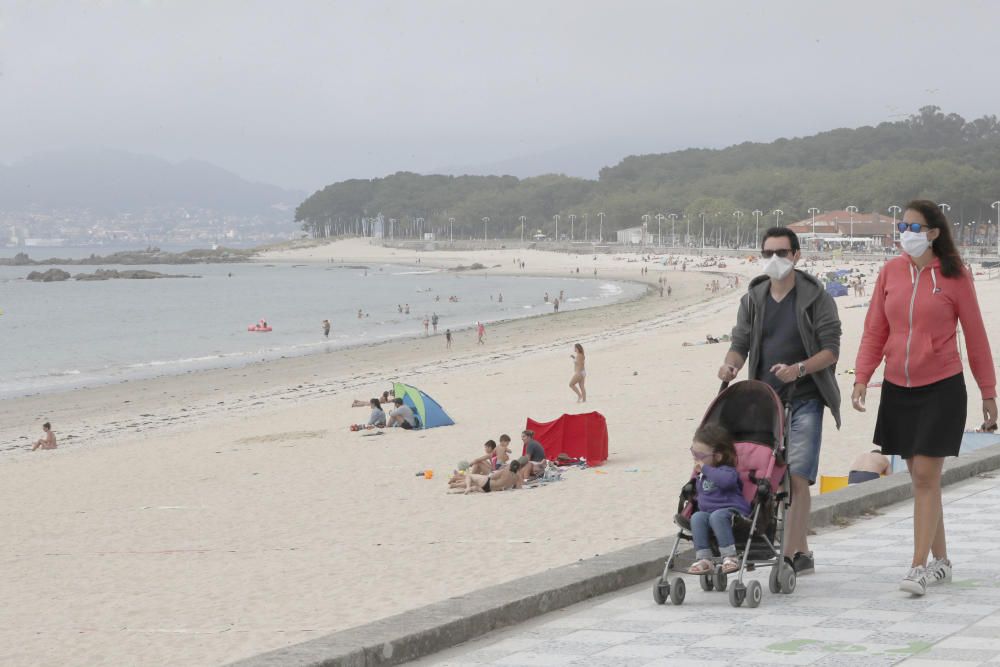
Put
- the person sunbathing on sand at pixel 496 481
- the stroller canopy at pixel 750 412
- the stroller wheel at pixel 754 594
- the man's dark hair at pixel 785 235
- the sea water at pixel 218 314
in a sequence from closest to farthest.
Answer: the stroller wheel at pixel 754 594 → the stroller canopy at pixel 750 412 → the man's dark hair at pixel 785 235 → the person sunbathing on sand at pixel 496 481 → the sea water at pixel 218 314

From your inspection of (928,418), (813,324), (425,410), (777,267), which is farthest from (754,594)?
(425,410)

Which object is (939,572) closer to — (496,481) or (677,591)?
(677,591)

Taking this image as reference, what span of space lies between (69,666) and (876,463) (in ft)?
19.9

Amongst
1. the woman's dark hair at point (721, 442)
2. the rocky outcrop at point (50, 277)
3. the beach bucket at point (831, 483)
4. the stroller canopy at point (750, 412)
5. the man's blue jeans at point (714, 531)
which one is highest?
the stroller canopy at point (750, 412)

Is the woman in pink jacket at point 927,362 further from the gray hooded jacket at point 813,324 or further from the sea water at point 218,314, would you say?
the sea water at point 218,314

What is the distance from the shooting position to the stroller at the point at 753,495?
5.81 m

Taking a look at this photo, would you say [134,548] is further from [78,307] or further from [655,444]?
[78,307]

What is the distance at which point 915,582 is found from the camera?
5.66 m

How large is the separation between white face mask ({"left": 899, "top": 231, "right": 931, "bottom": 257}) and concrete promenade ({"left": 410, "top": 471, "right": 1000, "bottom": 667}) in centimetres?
147

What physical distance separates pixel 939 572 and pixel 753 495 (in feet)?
2.90

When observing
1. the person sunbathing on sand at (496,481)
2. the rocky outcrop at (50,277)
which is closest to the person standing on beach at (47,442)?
the person sunbathing on sand at (496,481)

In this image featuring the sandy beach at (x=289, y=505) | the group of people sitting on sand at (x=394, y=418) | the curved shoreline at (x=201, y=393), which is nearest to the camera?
the sandy beach at (x=289, y=505)

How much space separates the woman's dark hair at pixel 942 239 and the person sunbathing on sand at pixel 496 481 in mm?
7970

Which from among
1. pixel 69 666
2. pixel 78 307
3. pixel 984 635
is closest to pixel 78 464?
pixel 69 666
